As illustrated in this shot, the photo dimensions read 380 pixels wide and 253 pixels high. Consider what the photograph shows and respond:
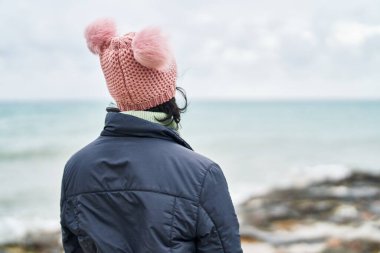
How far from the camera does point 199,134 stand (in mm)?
22328

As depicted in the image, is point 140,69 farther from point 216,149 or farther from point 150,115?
point 216,149

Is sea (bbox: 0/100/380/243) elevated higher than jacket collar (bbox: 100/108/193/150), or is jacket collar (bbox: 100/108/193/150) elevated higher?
sea (bbox: 0/100/380/243)

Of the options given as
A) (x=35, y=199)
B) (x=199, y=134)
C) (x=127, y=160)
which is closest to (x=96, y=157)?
(x=127, y=160)

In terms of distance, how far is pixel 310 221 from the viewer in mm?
8125

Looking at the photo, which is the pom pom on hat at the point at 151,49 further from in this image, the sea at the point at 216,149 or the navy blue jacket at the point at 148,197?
the sea at the point at 216,149

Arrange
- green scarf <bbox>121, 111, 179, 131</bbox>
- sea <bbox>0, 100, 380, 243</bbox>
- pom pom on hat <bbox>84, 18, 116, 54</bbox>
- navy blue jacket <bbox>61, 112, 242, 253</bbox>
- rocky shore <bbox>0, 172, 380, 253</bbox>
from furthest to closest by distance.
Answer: sea <bbox>0, 100, 380, 243</bbox> < rocky shore <bbox>0, 172, 380, 253</bbox> < pom pom on hat <bbox>84, 18, 116, 54</bbox> < green scarf <bbox>121, 111, 179, 131</bbox> < navy blue jacket <bbox>61, 112, 242, 253</bbox>

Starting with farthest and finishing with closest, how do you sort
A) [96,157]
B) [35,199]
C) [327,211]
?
[35,199] → [327,211] → [96,157]

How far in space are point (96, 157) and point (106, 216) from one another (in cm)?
15

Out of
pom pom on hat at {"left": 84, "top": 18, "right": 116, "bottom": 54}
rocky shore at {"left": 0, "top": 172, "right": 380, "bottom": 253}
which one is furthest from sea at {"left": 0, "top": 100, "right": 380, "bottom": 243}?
pom pom on hat at {"left": 84, "top": 18, "right": 116, "bottom": 54}

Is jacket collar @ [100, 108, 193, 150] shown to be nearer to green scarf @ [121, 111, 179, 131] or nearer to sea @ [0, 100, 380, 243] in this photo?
green scarf @ [121, 111, 179, 131]

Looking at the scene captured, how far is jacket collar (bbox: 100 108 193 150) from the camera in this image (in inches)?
65.7

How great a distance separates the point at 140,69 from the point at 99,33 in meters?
0.20

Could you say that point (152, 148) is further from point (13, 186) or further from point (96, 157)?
point (13, 186)

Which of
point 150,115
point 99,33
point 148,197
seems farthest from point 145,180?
point 99,33
